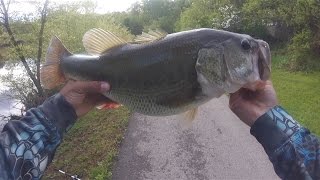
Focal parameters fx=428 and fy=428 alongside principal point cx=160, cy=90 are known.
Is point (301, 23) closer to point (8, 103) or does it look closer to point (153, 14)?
point (8, 103)

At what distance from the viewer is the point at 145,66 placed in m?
2.34

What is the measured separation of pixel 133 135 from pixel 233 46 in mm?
7796

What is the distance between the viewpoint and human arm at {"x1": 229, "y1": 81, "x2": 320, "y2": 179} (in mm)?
2193

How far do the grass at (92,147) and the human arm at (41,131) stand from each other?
4.99m

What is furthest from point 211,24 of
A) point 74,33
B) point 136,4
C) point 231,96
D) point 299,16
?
point 136,4

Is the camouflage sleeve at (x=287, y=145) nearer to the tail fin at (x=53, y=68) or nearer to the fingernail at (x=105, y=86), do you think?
the fingernail at (x=105, y=86)

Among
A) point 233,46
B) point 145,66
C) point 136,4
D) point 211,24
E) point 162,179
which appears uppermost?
point 233,46

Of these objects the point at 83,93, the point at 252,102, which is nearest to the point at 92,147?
the point at 83,93

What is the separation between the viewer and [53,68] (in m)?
2.58

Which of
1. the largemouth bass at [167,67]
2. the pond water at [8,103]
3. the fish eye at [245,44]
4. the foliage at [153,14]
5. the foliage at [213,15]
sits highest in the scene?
the fish eye at [245,44]

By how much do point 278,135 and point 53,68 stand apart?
136cm

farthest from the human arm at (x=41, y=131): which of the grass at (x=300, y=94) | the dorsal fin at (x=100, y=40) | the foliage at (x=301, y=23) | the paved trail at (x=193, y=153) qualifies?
the foliage at (x=301, y=23)

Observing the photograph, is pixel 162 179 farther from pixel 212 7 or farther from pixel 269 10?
pixel 212 7

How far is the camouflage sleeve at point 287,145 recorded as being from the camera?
7.18 ft
